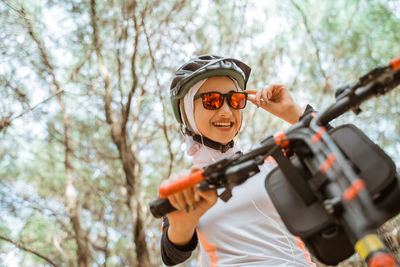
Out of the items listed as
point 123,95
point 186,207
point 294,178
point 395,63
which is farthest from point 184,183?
point 123,95

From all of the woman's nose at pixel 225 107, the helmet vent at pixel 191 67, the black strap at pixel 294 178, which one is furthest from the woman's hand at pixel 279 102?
the black strap at pixel 294 178

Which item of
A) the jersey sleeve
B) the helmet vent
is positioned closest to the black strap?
the jersey sleeve

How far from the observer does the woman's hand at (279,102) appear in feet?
8.45

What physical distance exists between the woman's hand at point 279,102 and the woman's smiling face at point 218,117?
0.23m

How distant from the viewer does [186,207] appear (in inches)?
57.5

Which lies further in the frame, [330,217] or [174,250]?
[174,250]

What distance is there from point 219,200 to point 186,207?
93 cm

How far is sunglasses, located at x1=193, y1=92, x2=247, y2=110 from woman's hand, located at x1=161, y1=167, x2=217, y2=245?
0.99 m

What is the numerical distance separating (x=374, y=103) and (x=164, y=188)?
28.5 ft

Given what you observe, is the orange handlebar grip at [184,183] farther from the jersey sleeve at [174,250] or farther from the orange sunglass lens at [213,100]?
the orange sunglass lens at [213,100]

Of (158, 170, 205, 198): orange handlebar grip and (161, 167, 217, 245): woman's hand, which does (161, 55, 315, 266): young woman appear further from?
(158, 170, 205, 198): orange handlebar grip

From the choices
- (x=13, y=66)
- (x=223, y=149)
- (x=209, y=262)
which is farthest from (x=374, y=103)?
(x=13, y=66)

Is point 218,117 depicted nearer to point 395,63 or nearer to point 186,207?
point 186,207

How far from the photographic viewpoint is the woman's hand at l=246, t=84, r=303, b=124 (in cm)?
258
